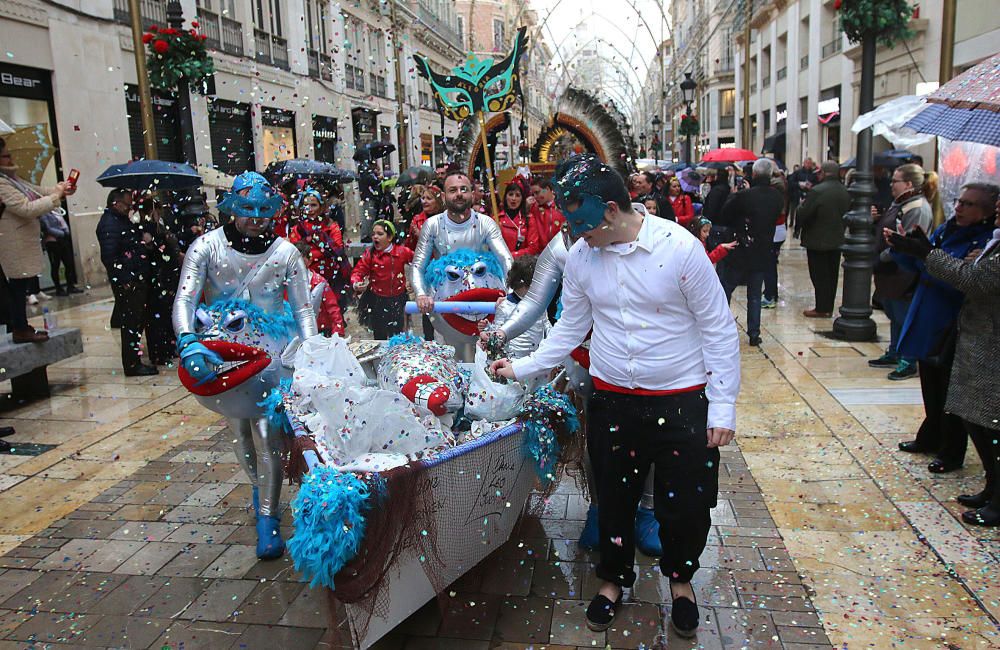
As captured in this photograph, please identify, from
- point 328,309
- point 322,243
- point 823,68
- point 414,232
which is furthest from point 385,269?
point 823,68

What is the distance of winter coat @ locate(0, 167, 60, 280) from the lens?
6.40 meters

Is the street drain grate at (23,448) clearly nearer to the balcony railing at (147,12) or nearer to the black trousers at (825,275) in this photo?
the black trousers at (825,275)

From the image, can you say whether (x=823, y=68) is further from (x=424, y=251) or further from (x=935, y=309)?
(x=424, y=251)

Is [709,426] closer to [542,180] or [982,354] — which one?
[982,354]

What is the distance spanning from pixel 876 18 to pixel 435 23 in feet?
99.5

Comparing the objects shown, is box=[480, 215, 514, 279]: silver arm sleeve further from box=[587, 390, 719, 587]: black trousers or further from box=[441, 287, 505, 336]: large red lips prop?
box=[587, 390, 719, 587]: black trousers

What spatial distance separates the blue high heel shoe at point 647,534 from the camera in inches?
153

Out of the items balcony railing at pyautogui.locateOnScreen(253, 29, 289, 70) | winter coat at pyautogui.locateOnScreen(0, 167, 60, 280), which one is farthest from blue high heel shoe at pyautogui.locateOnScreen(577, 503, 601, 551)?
balcony railing at pyautogui.locateOnScreen(253, 29, 289, 70)

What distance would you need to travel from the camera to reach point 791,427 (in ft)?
18.7

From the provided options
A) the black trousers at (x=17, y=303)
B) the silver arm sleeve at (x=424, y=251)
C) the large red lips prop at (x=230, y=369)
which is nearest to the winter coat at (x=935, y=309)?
the silver arm sleeve at (x=424, y=251)

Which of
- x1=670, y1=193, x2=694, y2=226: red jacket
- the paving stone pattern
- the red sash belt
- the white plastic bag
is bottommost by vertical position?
the paving stone pattern

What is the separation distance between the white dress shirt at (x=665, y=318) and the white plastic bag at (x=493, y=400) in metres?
0.51

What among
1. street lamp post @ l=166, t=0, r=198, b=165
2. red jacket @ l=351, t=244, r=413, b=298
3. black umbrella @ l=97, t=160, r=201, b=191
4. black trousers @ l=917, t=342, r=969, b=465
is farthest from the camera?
street lamp post @ l=166, t=0, r=198, b=165

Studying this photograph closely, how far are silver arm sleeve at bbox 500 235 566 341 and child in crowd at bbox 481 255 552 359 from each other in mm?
200
